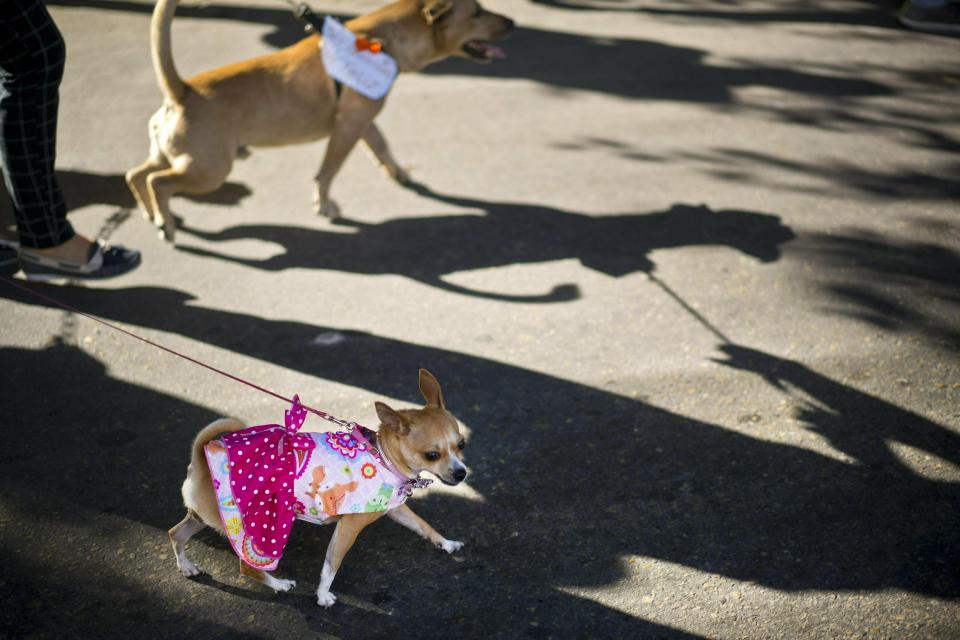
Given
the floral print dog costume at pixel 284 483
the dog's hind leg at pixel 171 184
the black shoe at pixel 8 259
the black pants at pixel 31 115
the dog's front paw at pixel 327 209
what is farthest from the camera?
the dog's front paw at pixel 327 209

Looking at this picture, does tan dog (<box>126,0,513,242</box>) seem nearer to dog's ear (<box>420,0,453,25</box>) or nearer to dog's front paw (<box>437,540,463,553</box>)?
dog's ear (<box>420,0,453,25</box>)

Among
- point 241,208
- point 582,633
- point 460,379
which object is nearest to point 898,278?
point 460,379

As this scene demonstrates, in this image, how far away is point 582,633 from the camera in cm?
338

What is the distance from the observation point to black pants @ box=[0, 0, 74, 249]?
186 inches

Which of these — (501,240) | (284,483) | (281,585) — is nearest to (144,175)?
(501,240)

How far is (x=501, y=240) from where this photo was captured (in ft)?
20.2

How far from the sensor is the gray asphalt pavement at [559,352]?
3568 millimetres

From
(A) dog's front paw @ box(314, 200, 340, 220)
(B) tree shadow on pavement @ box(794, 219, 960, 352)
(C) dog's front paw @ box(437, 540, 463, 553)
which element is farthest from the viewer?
(A) dog's front paw @ box(314, 200, 340, 220)

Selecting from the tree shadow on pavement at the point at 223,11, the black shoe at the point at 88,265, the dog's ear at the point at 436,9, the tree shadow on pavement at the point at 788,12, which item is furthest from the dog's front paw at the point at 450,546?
the tree shadow on pavement at the point at 788,12

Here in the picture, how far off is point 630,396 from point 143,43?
699cm

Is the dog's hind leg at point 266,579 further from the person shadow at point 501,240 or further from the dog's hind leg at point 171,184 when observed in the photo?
the dog's hind leg at point 171,184

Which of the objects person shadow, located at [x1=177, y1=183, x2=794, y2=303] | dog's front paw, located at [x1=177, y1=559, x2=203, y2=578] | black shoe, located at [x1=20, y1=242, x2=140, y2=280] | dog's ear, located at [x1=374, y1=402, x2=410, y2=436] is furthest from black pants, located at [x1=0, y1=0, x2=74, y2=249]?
dog's ear, located at [x1=374, y1=402, x2=410, y2=436]

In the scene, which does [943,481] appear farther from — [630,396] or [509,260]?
[509,260]

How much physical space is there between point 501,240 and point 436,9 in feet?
5.56
